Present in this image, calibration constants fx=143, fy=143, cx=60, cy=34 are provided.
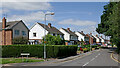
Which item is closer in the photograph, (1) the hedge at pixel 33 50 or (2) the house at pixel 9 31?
(1) the hedge at pixel 33 50

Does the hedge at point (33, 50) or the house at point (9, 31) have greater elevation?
the house at point (9, 31)

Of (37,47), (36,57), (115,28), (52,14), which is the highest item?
(52,14)

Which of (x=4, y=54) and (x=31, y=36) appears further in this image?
(x=31, y=36)

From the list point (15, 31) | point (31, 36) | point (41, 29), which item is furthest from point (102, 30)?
point (15, 31)

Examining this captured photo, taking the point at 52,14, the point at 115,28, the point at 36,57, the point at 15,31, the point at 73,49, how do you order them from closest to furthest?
1. the point at 52,14
2. the point at 36,57
3. the point at 115,28
4. the point at 73,49
5. the point at 15,31

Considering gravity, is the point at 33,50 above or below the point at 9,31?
below

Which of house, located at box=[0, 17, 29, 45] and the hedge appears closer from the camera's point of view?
the hedge

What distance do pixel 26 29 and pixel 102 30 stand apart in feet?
91.9

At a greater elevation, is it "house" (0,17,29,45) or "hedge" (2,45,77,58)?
"house" (0,17,29,45)

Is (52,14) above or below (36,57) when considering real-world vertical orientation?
above

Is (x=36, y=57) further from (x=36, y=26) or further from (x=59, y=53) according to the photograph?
(x=36, y=26)

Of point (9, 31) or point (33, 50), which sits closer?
point (33, 50)

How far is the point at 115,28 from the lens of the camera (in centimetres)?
2642

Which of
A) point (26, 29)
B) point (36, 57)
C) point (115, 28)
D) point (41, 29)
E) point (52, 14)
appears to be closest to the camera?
point (52, 14)
